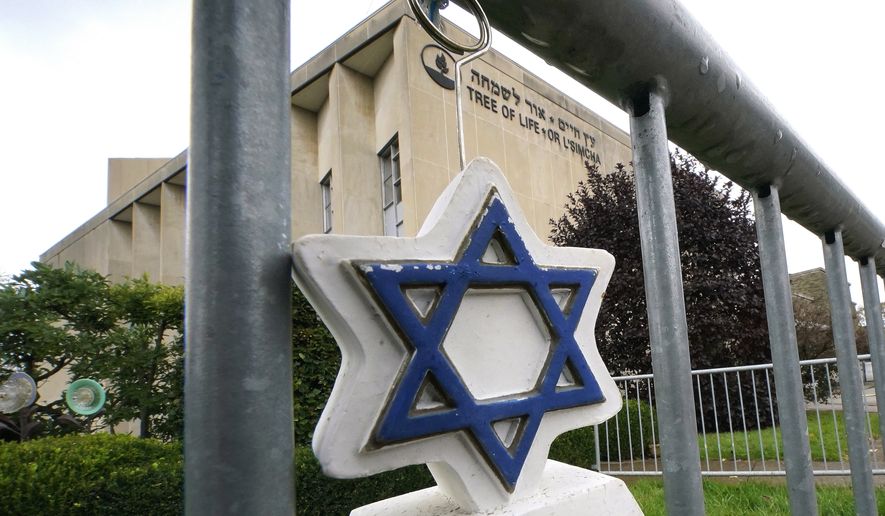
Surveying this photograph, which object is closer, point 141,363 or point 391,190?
point 141,363

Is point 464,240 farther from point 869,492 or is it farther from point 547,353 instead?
point 869,492

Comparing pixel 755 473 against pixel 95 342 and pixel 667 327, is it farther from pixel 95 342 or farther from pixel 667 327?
pixel 95 342

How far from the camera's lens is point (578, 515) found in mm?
698

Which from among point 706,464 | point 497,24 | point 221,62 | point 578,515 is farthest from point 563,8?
point 706,464

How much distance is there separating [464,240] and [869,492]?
129cm

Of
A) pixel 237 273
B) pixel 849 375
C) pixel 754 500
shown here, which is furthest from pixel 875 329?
pixel 754 500

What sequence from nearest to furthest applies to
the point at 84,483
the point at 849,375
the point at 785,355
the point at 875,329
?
1. the point at 785,355
2. the point at 849,375
3. the point at 875,329
4. the point at 84,483

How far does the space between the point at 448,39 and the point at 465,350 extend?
0.38 meters

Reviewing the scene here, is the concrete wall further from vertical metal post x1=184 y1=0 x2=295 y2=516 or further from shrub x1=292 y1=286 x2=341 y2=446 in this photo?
vertical metal post x1=184 y1=0 x2=295 y2=516

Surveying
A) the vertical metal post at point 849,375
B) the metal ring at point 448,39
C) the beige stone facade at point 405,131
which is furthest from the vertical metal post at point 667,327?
the beige stone facade at point 405,131

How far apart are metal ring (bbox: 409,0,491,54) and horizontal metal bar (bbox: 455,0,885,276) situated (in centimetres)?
1

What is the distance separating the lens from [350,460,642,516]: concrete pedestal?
676 millimetres

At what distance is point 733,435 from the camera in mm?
7414

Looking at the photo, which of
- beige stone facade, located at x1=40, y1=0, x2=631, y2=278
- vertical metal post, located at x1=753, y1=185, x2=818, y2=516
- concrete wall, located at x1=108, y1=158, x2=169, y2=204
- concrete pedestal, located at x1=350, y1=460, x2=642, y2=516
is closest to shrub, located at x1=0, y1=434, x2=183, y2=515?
concrete pedestal, located at x1=350, y1=460, x2=642, y2=516
